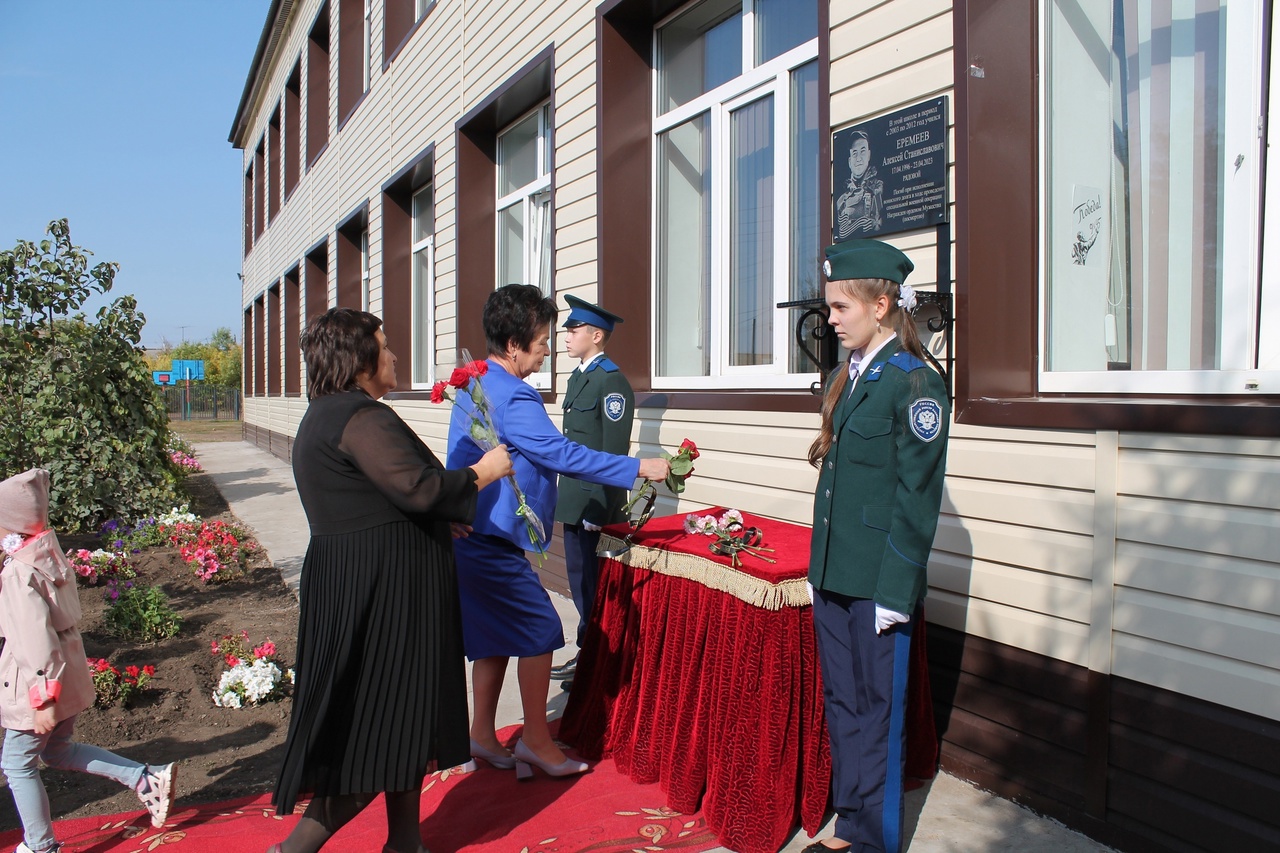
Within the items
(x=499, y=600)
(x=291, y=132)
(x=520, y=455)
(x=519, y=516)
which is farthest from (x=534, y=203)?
(x=291, y=132)

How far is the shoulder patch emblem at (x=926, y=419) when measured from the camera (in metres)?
2.52

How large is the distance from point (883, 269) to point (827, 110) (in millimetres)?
1570

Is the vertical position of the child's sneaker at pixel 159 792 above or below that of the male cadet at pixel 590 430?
below

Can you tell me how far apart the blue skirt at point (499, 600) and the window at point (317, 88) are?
46.7 feet

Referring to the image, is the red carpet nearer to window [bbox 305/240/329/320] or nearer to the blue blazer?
the blue blazer

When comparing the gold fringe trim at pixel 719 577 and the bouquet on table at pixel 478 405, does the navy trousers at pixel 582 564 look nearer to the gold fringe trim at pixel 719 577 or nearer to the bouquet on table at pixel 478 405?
the gold fringe trim at pixel 719 577

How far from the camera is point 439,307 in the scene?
370 inches

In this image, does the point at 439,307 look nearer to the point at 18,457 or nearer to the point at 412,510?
the point at 18,457

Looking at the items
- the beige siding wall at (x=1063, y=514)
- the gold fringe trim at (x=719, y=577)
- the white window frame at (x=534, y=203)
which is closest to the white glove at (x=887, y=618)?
the gold fringe trim at (x=719, y=577)

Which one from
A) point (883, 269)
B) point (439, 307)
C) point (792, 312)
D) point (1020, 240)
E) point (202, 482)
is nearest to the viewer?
point (883, 269)

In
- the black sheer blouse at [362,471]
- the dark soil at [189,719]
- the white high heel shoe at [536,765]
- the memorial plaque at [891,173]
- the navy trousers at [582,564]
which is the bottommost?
the dark soil at [189,719]

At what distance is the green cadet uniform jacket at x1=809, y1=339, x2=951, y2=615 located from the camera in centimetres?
254

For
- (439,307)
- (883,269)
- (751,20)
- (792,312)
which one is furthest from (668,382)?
(439,307)

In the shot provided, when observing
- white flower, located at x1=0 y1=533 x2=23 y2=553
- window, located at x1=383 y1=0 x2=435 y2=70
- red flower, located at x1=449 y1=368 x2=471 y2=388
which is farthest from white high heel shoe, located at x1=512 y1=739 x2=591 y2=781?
window, located at x1=383 y1=0 x2=435 y2=70
